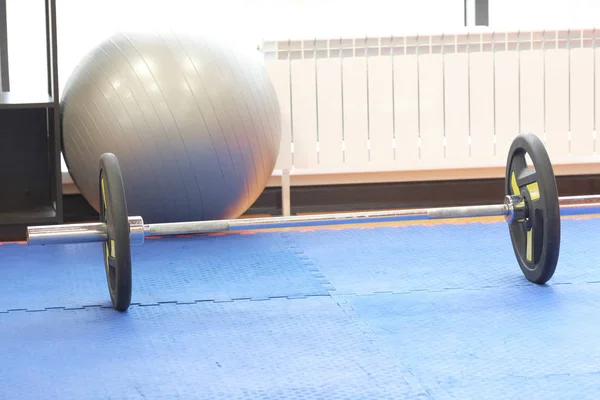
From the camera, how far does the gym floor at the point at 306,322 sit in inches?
86.9

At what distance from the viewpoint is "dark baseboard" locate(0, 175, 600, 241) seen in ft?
15.3

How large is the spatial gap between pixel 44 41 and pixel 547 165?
249 centimetres

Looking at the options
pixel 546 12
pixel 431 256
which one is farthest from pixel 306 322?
pixel 546 12

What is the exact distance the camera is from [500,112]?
4.47m

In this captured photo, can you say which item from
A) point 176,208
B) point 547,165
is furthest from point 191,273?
point 547,165

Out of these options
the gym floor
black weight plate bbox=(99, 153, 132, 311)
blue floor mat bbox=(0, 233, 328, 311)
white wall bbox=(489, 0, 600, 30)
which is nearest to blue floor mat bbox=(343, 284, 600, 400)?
the gym floor

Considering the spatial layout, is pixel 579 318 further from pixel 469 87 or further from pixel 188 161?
pixel 469 87

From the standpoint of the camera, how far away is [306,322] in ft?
8.91

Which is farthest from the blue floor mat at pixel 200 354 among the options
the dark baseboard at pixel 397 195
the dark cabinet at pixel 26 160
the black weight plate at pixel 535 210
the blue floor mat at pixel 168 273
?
the dark baseboard at pixel 397 195

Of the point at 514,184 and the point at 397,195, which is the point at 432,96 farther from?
the point at 514,184

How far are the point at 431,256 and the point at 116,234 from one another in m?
1.34

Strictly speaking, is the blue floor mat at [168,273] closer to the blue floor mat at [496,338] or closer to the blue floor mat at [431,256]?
the blue floor mat at [431,256]

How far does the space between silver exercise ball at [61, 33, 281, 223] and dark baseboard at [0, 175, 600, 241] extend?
79 cm

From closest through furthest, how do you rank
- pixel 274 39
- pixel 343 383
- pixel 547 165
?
pixel 343 383 < pixel 547 165 < pixel 274 39
